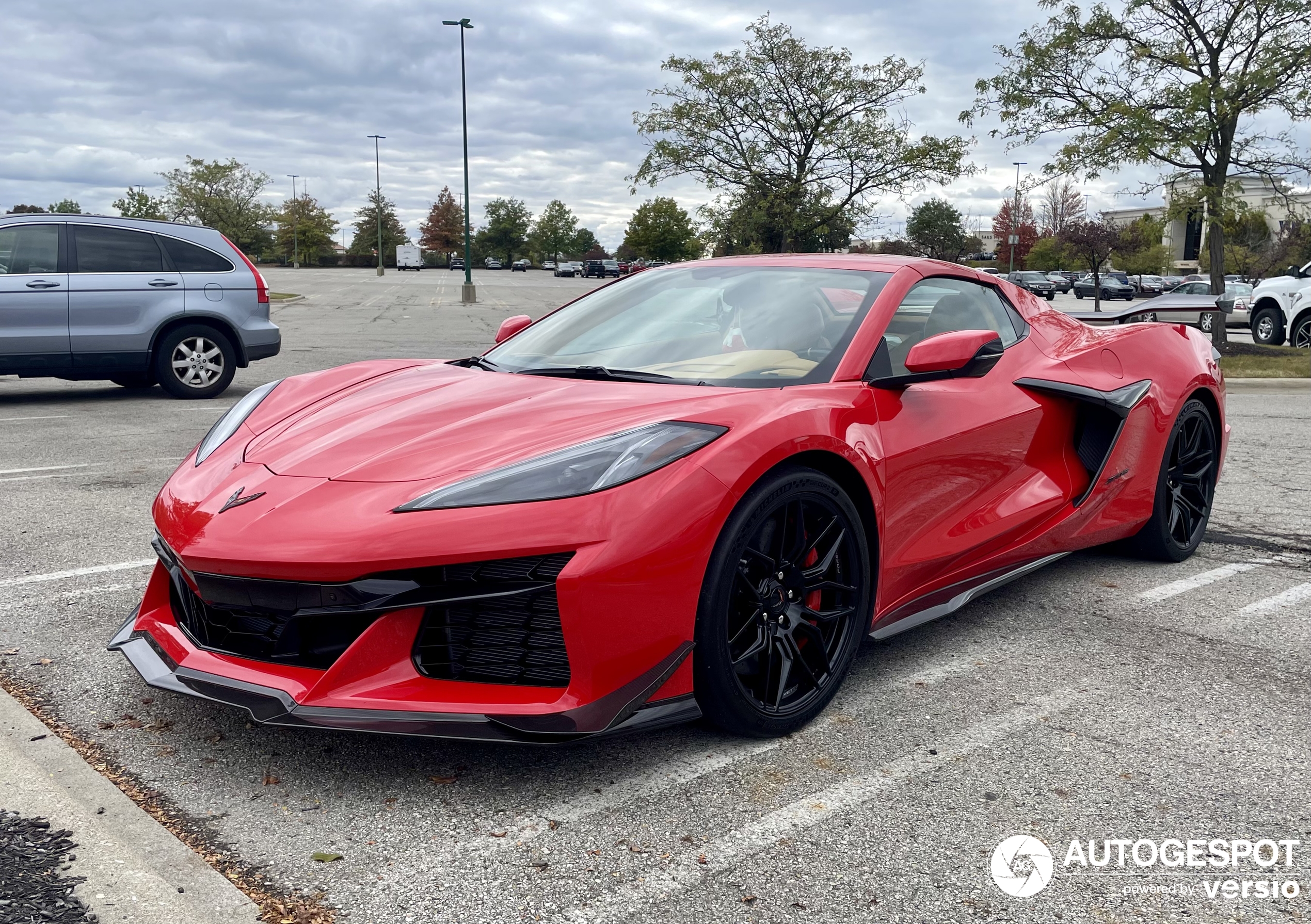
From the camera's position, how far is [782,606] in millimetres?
2900

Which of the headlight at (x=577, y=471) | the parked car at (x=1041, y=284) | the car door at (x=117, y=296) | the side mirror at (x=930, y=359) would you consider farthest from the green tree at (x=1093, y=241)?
the headlight at (x=577, y=471)

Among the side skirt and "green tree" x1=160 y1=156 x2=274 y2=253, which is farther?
"green tree" x1=160 y1=156 x2=274 y2=253

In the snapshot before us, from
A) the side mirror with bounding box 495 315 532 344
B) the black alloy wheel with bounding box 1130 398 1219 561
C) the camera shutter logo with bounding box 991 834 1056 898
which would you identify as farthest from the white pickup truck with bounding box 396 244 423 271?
the camera shutter logo with bounding box 991 834 1056 898

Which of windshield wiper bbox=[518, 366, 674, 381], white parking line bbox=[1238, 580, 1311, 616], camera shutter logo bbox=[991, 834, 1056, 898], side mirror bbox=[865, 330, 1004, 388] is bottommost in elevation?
camera shutter logo bbox=[991, 834, 1056, 898]

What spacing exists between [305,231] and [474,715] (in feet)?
373

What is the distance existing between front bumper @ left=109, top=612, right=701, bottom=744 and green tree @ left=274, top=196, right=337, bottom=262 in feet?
365

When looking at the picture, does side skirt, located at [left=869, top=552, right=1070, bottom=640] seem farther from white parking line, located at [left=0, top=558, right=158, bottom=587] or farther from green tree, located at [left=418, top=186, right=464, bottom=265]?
green tree, located at [left=418, top=186, right=464, bottom=265]

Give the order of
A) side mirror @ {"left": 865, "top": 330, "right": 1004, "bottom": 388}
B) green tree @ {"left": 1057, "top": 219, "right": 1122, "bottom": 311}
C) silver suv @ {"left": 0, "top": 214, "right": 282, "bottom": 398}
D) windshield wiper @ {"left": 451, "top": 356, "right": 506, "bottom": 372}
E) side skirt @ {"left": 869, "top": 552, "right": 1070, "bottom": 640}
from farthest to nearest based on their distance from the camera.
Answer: green tree @ {"left": 1057, "top": 219, "right": 1122, "bottom": 311} < silver suv @ {"left": 0, "top": 214, "right": 282, "bottom": 398} < windshield wiper @ {"left": 451, "top": 356, "right": 506, "bottom": 372} < side skirt @ {"left": 869, "top": 552, "right": 1070, "bottom": 640} < side mirror @ {"left": 865, "top": 330, "right": 1004, "bottom": 388}

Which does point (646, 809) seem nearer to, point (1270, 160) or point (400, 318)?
point (1270, 160)

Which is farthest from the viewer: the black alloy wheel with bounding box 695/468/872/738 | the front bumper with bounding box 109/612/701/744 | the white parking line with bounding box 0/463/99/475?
the white parking line with bounding box 0/463/99/475

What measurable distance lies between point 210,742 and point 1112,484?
10.7ft

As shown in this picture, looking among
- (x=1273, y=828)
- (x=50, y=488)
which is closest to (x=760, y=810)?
(x=1273, y=828)

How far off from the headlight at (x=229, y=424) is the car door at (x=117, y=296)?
264 inches

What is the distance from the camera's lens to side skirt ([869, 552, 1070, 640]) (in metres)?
3.33
